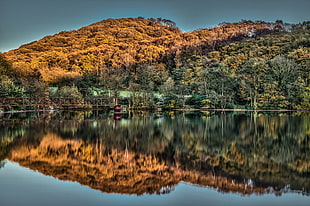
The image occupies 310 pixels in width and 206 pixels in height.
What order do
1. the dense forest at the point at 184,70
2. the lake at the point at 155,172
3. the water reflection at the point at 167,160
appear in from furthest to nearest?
the dense forest at the point at 184,70, the water reflection at the point at 167,160, the lake at the point at 155,172

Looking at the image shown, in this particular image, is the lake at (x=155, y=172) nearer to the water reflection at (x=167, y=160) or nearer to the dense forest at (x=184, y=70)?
the water reflection at (x=167, y=160)

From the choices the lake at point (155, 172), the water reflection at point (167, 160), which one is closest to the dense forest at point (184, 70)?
the water reflection at point (167, 160)

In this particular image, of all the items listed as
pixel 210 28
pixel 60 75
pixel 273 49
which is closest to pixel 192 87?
pixel 273 49

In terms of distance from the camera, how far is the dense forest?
42281mm

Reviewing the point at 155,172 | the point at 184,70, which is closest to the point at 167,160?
the point at 155,172

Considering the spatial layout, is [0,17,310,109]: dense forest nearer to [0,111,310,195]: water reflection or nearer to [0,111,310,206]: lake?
[0,111,310,195]: water reflection

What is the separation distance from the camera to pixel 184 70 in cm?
5656

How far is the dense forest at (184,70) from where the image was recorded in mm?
42281

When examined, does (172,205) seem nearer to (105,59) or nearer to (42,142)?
(42,142)

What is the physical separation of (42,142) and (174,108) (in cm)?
3194

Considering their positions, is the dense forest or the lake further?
the dense forest

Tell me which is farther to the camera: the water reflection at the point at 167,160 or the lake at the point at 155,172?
the water reflection at the point at 167,160

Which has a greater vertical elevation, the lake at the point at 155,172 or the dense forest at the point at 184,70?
the dense forest at the point at 184,70

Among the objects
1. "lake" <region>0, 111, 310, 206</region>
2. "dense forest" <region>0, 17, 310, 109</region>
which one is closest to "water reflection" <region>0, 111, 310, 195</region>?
"lake" <region>0, 111, 310, 206</region>
